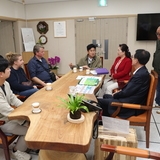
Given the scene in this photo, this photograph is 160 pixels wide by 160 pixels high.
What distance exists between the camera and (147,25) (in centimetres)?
474

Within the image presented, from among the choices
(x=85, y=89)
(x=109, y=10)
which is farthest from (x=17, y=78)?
(x=109, y=10)

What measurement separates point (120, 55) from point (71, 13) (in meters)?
2.80

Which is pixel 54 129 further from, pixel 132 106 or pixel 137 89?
pixel 137 89

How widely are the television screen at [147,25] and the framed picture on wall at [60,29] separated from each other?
2.23 metres

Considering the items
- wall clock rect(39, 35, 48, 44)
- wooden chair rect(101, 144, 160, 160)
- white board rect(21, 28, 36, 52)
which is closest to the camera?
wooden chair rect(101, 144, 160, 160)

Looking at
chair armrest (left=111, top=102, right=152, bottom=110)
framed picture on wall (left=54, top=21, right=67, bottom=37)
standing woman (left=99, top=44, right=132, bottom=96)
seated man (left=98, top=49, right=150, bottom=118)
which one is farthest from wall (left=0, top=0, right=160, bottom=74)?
chair armrest (left=111, top=102, right=152, bottom=110)

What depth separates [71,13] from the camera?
525cm

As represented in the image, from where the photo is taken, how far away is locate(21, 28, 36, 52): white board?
5.36 metres

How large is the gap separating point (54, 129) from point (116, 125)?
0.70 metres

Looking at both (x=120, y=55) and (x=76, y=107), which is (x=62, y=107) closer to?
(x=76, y=107)

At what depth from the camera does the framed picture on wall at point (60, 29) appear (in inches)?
211

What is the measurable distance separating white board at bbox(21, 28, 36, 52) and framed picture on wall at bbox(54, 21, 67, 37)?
2.61ft

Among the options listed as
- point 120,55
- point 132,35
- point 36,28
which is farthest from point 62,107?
point 36,28

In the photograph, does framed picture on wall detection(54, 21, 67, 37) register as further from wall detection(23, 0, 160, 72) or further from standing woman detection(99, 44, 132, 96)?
standing woman detection(99, 44, 132, 96)
